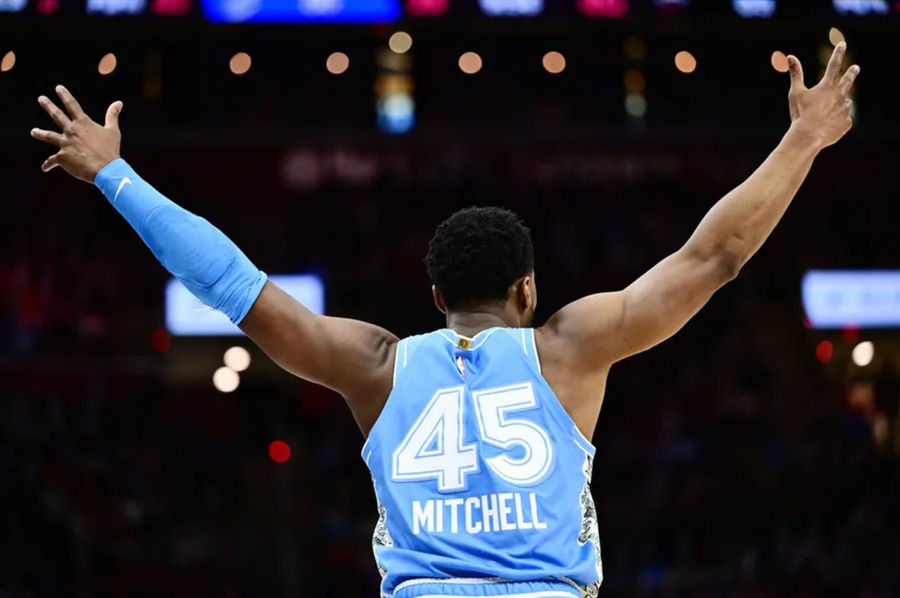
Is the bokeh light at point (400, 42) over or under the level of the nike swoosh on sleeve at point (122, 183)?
over

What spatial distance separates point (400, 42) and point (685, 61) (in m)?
2.27

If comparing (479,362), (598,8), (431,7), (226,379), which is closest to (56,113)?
(479,362)

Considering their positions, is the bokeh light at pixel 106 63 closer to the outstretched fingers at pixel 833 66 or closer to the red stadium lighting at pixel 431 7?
the red stadium lighting at pixel 431 7

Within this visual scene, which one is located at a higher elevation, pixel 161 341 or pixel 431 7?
pixel 431 7

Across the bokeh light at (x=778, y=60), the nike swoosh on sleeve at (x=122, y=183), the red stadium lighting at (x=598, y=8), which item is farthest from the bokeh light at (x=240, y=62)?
the nike swoosh on sleeve at (x=122, y=183)

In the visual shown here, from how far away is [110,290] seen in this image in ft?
45.1

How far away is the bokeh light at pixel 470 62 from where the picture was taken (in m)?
10.0

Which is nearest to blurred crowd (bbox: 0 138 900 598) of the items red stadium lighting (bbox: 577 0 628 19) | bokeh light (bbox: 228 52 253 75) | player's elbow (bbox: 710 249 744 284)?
bokeh light (bbox: 228 52 253 75)

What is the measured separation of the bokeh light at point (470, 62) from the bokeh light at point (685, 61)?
1565mm

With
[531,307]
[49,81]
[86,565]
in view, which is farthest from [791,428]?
[531,307]

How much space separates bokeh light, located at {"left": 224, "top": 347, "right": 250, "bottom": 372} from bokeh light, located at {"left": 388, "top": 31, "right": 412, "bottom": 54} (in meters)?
5.24

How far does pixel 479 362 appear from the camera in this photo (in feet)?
9.34

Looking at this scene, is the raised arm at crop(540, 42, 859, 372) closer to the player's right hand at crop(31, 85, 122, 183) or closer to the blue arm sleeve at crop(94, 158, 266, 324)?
the blue arm sleeve at crop(94, 158, 266, 324)

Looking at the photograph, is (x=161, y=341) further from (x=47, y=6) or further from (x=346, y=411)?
(x=47, y=6)
